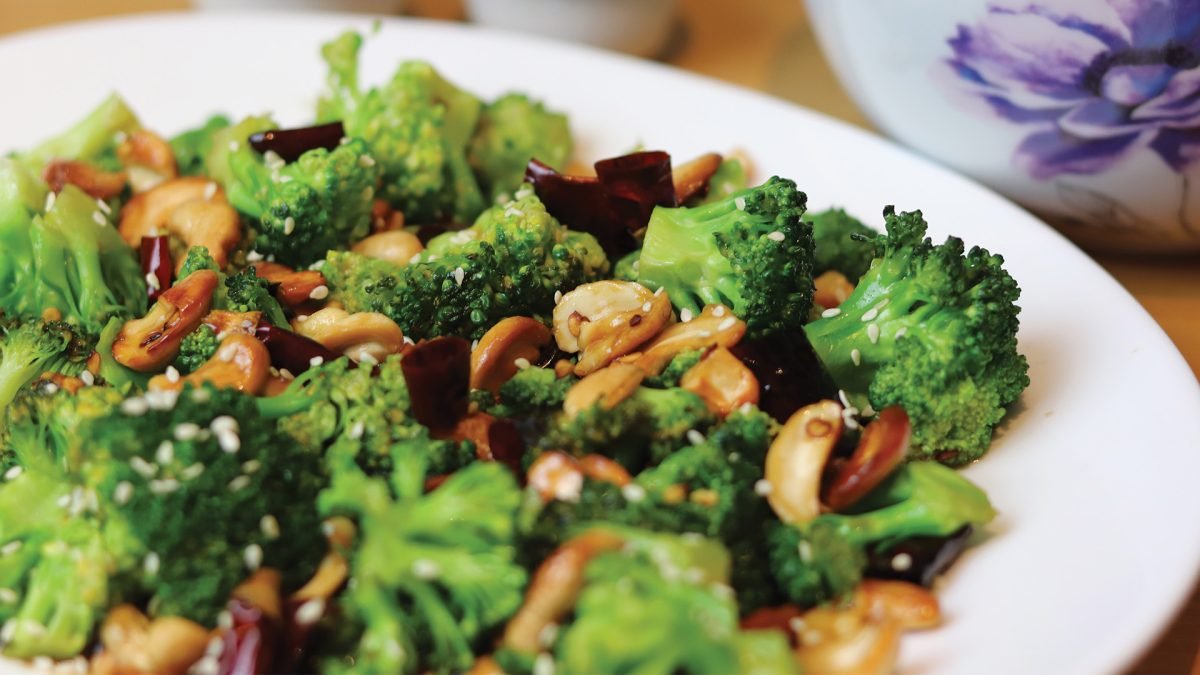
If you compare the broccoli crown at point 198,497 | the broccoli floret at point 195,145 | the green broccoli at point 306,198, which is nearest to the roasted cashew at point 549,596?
the broccoli crown at point 198,497

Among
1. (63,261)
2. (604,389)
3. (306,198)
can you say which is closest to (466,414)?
(604,389)

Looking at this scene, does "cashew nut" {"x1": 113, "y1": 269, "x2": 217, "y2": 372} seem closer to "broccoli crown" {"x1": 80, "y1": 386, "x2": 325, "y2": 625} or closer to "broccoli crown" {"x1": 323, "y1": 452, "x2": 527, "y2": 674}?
"broccoli crown" {"x1": 80, "y1": 386, "x2": 325, "y2": 625}

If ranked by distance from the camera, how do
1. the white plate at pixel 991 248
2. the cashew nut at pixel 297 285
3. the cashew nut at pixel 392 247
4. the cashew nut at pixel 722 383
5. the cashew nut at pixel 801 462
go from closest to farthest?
the white plate at pixel 991 248
the cashew nut at pixel 801 462
the cashew nut at pixel 722 383
the cashew nut at pixel 297 285
the cashew nut at pixel 392 247

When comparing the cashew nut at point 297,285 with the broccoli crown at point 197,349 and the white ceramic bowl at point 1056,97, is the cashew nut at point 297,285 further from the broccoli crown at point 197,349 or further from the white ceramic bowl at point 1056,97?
the white ceramic bowl at point 1056,97

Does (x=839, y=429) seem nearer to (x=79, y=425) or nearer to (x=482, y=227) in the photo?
(x=482, y=227)

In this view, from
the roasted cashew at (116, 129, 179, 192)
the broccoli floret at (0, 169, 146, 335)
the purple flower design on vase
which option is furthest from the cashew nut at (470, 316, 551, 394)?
the purple flower design on vase

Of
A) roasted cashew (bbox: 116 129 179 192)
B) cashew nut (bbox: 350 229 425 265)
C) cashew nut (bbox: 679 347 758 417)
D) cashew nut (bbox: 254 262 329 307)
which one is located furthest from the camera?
roasted cashew (bbox: 116 129 179 192)
